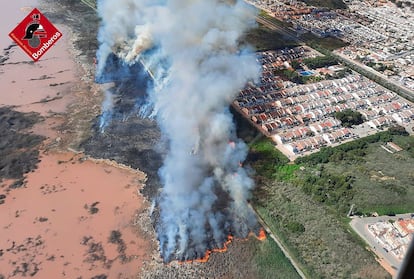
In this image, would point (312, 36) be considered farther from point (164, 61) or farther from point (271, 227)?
point (271, 227)

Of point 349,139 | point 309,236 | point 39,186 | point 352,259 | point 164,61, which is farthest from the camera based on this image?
point 164,61

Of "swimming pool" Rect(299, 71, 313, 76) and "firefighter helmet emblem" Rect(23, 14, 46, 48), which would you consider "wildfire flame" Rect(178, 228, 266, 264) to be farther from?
"firefighter helmet emblem" Rect(23, 14, 46, 48)

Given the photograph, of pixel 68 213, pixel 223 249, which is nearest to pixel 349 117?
pixel 223 249

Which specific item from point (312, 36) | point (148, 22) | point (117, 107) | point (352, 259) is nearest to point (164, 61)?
point (148, 22)

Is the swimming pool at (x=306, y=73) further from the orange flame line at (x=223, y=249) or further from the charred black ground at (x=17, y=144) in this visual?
the charred black ground at (x=17, y=144)

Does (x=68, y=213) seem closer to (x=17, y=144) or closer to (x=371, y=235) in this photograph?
(x=17, y=144)

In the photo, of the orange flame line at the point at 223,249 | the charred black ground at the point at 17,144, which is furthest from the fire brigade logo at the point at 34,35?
the orange flame line at the point at 223,249
